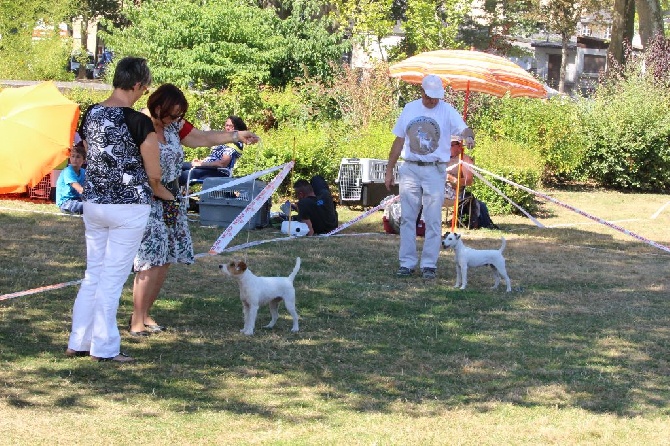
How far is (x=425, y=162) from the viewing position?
9664 millimetres

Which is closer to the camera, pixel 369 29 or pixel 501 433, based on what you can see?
pixel 501 433

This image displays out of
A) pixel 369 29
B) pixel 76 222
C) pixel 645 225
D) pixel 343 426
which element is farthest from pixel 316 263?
pixel 369 29

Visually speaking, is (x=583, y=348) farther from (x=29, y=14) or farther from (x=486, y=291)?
(x=29, y=14)

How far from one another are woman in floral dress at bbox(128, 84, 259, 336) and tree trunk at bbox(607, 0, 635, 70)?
23916 millimetres

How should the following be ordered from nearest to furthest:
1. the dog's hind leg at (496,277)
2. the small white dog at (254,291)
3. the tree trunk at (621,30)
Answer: the small white dog at (254,291) → the dog's hind leg at (496,277) → the tree trunk at (621,30)

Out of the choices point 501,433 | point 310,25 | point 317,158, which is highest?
point 310,25

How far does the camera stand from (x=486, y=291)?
30.3ft

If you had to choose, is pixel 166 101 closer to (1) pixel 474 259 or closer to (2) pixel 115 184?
(2) pixel 115 184

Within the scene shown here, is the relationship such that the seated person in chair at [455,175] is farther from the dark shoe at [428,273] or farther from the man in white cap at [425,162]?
the dark shoe at [428,273]

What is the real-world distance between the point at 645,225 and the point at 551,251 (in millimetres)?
4083

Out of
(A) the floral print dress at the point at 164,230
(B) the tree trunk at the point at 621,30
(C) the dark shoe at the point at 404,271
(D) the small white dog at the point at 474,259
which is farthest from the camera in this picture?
(B) the tree trunk at the point at 621,30

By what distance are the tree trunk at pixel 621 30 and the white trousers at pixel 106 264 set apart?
24.8 metres

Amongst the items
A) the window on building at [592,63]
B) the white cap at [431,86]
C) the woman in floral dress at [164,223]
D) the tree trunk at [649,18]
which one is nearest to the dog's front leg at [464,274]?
the white cap at [431,86]

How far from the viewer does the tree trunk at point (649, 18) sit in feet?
96.1
